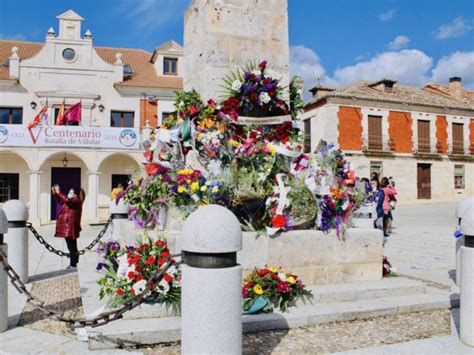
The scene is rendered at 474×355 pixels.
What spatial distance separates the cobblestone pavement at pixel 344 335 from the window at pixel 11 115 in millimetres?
26141

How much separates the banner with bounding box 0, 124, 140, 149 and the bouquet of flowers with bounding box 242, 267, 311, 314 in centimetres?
2162

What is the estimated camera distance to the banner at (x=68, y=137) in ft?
77.5

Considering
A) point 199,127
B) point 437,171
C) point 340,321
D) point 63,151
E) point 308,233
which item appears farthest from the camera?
point 437,171

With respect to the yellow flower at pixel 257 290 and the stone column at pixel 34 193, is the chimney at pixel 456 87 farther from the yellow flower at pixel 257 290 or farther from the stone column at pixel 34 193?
the yellow flower at pixel 257 290

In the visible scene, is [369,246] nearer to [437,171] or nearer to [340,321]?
[340,321]

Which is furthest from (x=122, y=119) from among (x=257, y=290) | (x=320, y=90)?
(x=257, y=290)

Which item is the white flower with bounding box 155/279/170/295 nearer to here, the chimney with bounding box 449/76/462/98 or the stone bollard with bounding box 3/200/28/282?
the stone bollard with bounding box 3/200/28/282

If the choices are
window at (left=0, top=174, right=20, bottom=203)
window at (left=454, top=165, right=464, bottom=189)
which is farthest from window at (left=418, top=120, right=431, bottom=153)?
window at (left=0, top=174, right=20, bottom=203)

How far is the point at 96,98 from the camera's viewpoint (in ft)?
89.9

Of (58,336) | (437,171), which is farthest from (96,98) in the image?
(437,171)

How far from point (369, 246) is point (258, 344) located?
2.52 metres

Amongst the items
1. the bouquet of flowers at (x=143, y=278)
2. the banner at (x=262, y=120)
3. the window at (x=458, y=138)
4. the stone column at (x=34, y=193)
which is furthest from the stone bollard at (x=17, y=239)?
the window at (x=458, y=138)

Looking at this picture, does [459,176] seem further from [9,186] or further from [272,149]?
[272,149]

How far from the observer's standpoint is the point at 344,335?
437 cm
